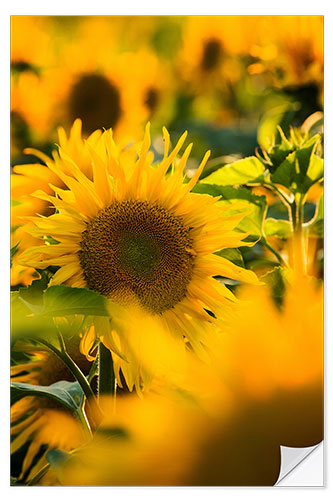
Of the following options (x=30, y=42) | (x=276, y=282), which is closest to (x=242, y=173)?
(x=276, y=282)

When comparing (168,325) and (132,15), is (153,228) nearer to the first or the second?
(168,325)

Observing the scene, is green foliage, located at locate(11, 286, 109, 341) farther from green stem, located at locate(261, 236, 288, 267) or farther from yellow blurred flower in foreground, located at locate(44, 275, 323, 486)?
Answer: green stem, located at locate(261, 236, 288, 267)

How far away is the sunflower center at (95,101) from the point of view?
1.23 m

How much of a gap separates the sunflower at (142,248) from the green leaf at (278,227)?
5.5 inches

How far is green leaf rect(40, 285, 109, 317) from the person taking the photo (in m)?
0.68

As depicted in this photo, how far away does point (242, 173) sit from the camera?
875mm

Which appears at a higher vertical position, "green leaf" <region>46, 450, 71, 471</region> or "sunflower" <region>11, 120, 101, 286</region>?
"sunflower" <region>11, 120, 101, 286</region>

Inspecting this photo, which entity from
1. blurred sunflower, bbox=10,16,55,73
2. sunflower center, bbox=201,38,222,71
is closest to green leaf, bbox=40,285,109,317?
blurred sunflower, bbox=10,16,55,73

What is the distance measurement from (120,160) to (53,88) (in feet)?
1.75

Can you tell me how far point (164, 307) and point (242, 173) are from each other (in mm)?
200

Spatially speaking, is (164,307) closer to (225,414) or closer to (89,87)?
(225,414)

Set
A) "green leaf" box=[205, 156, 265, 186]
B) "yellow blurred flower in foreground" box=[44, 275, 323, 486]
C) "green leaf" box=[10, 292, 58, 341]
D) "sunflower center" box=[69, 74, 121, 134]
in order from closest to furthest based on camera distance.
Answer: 1. "yellow blurred flower in foreground" box=[44, 275, 323, 486]
2. "green leaf" box=[10, 292, 58, 341]
3. "green leaf" box=[205, 156, 265, 186]
4. "sunflower center" box=[69, 74, 121, 134]

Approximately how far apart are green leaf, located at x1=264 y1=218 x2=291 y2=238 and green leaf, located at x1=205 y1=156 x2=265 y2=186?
73 mm
